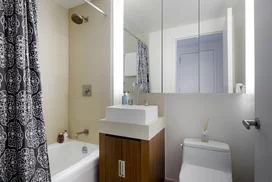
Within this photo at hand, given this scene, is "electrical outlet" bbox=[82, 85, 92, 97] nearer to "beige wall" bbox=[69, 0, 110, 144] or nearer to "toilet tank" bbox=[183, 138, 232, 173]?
"beige wall" bbox=[69, 0, 110, 144]

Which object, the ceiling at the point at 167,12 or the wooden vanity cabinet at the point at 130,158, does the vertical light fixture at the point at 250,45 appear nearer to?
the ceiling at the point at 167,12

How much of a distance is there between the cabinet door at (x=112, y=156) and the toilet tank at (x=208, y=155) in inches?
25.3

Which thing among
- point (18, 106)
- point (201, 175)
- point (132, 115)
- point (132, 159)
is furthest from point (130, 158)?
point (18, 106)

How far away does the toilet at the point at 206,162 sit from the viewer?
122 cm

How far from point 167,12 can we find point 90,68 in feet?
3.95

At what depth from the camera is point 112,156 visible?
134 centimetres

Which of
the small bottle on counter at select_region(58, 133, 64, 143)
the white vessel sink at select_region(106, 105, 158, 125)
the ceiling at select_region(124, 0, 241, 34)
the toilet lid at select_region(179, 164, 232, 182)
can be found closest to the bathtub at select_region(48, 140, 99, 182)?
the small bottle on counter at select_region(58, 133, 64, 143)

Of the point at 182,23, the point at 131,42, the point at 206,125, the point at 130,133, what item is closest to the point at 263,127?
the point at 206,125

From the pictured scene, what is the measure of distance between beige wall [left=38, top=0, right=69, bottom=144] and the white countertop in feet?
3.19

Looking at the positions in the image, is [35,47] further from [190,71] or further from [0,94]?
[190,71]

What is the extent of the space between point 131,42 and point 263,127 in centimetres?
161

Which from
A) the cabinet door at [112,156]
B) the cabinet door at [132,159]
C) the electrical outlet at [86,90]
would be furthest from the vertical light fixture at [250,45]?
the electrical outlet at [86,90]

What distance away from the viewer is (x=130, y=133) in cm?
127

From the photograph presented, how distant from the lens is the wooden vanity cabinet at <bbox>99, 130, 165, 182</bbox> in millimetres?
1214
